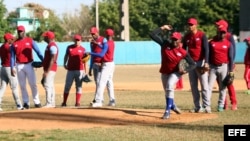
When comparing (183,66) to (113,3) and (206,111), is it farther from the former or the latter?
(113,3)

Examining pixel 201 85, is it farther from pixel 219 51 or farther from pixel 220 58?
pixel 219 51

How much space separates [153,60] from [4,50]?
122 feet

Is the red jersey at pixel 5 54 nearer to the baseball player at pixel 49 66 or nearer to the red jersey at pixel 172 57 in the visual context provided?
the baseball player at pixel 49 66

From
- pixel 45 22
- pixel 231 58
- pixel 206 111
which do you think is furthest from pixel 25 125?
pixel 45 22

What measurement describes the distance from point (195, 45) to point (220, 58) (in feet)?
2.56

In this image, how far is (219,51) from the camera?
45.0 feet

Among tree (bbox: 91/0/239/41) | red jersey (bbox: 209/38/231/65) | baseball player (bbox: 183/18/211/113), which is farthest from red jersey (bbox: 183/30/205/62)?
tree (bbox: 91/0/239/41)

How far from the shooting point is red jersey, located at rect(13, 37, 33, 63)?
14.8 m

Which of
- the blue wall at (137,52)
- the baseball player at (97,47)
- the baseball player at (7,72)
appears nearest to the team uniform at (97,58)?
the baseball player at (97,47)

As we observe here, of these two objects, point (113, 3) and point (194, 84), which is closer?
point (194, 84)

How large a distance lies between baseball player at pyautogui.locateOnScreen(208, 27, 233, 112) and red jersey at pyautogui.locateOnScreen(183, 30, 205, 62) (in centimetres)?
51

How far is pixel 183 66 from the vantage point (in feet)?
39.7

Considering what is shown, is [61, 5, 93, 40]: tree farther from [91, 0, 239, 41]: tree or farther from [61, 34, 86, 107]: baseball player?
[61, 34, 86, 107]: baseball player

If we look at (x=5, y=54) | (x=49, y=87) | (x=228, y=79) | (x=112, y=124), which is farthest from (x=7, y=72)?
(x=228, y=79)
